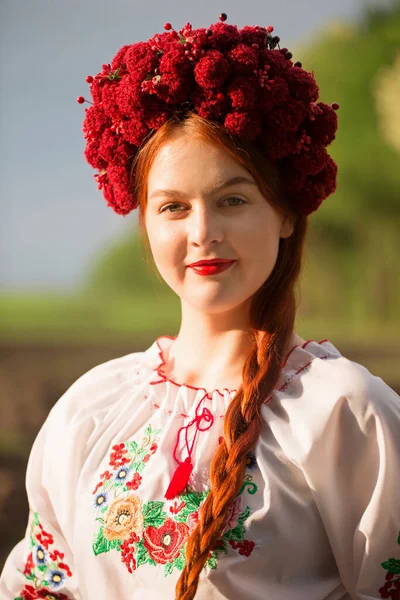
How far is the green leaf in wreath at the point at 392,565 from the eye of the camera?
1.35 m

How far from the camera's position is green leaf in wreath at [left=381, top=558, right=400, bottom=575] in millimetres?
1353

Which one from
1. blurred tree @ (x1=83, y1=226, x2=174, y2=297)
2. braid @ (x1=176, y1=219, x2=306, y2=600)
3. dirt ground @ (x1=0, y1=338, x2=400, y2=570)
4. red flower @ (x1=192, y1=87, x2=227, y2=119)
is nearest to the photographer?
braid @ (x1=176, y1=219, x2=306, y2=600)

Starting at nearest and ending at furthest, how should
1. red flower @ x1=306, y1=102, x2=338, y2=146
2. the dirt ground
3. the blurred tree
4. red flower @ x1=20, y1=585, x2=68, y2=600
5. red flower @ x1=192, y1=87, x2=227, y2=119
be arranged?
red flower @ x1=192, y1=87, x2=227, y2=119 → red flower @ x1=306, y1=102, x2=338, y2=146 → red flower @ x1=20, y1=585, x2=68, y2=600 → the dirt ground → the blurred tree

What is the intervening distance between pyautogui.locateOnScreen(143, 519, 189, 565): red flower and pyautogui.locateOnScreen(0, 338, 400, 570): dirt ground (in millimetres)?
2511

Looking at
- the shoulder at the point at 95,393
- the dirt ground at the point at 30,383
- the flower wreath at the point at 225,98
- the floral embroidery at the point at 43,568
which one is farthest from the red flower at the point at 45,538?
the dirt ground at the point at 30,383

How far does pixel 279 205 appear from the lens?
4.94 ft

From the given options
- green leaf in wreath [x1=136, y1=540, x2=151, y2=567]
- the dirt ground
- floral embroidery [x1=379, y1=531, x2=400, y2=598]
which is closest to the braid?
green leaf in wreath [x1=136, y1=540, x2=151, y2=567]

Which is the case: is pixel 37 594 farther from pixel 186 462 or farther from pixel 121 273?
pixel 121 273

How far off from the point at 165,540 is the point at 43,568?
1.51 feet

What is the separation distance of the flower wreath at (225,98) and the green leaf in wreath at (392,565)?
734 millimetres

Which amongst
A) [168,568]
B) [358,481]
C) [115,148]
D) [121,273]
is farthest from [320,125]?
[121,273]

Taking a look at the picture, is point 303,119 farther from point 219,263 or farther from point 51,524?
point 51,524

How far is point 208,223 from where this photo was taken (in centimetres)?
141

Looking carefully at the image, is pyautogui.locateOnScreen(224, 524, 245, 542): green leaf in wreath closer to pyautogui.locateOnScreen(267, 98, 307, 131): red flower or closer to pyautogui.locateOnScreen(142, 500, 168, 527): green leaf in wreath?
pyautogui.locateOnScreen(142, 500, 168, 527): green leaf in wreath
